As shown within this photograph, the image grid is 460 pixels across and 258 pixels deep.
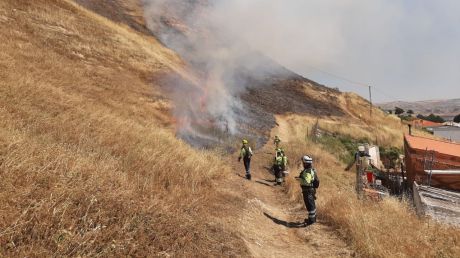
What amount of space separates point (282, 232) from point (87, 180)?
440 cm

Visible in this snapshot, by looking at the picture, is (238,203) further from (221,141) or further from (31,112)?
(221,141)

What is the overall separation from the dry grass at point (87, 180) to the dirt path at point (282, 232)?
0.74 meters

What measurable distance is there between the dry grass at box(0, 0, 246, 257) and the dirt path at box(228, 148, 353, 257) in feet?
2.42

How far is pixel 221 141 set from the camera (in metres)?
18.0

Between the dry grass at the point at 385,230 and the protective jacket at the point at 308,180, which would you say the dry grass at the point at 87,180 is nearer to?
the protective jacket at the point at 308,180

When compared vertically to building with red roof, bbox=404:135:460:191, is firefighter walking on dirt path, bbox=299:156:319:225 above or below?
below

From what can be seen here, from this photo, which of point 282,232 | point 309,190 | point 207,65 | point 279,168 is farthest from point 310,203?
point 207,65

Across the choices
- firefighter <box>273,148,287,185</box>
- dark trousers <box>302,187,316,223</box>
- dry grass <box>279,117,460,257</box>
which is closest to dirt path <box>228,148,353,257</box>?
dark trousers <box>302,187,316,223</box>

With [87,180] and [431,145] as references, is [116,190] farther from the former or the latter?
[431,145]

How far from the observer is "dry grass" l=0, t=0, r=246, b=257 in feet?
12.6

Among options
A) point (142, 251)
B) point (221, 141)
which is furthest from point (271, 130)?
point (142, 251)

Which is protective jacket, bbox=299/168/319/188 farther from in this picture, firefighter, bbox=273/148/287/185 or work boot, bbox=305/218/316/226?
firefighter, bbox=273/148/287/185

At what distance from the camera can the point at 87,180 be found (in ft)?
16.0

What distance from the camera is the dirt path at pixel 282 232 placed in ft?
21.3
